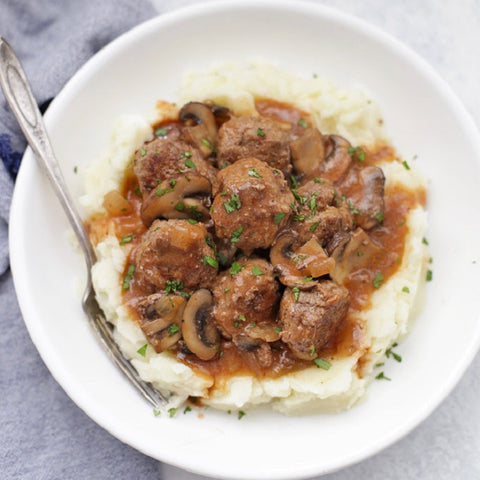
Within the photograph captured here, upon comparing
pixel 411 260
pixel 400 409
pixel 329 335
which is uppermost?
pixel 411 260

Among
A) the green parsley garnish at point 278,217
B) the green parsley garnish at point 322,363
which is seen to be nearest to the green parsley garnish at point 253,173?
the green parsley garnish at point 278,217

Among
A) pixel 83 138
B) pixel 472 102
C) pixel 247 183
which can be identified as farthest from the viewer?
pixel 472 102

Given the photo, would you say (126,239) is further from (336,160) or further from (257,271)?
(336,160)

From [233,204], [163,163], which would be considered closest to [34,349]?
[163,163]

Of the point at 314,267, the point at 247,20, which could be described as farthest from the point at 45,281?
the point at 247,20

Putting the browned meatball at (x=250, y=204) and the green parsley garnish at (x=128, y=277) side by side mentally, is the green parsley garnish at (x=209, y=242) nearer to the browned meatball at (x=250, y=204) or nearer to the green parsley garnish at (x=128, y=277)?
the browned meatball at (x=250, y=204)

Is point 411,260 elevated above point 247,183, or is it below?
below

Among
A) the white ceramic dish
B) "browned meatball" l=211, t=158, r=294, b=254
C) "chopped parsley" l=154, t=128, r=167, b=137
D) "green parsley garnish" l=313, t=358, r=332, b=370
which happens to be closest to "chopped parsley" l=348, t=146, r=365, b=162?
the white ceramic dish

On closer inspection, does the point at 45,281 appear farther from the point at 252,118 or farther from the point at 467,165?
the point at 467,165
